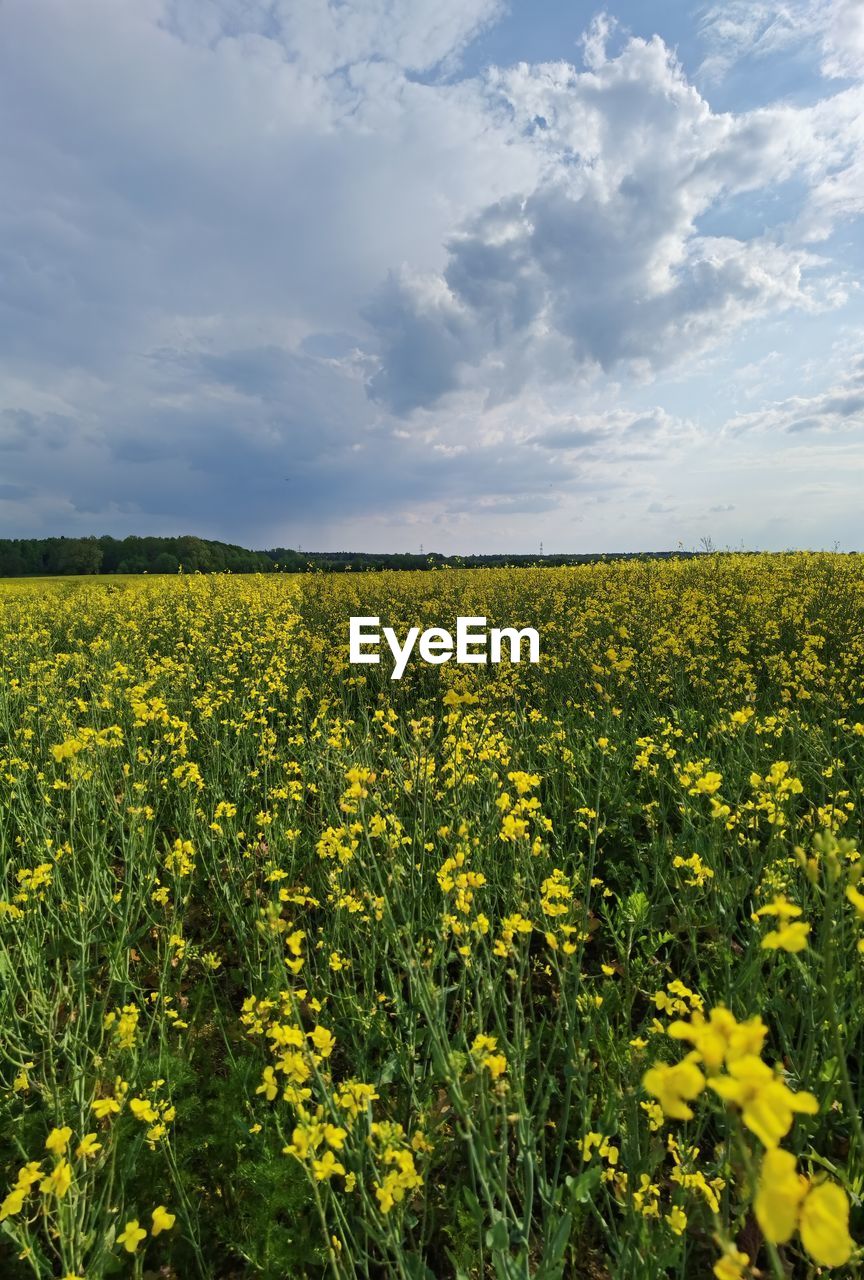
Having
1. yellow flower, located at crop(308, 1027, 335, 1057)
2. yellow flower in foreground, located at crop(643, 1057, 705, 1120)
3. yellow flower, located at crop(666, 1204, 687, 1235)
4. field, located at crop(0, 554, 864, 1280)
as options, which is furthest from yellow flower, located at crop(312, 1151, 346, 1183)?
yellow flower in foreground, located at crop(643, 1057, 705, 1120)

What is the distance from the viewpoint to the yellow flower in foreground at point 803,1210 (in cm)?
64

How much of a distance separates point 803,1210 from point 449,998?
8.92 ft

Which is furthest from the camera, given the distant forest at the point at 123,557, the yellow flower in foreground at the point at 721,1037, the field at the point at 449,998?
the distant forest at the point at 123,557

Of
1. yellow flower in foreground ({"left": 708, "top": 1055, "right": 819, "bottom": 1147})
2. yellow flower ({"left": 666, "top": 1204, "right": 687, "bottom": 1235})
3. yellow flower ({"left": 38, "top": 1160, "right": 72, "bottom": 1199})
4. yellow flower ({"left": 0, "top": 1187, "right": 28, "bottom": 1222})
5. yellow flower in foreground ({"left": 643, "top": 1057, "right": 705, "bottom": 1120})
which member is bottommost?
yellow flower ({"left": 666, "top": 1204, "right": 687, "bottom": 1235})

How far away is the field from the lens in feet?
5.29

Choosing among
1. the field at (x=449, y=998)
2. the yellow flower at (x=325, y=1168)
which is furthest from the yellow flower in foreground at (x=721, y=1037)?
the yellow flower at (x=325, y=1168)

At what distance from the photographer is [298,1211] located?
215 cm

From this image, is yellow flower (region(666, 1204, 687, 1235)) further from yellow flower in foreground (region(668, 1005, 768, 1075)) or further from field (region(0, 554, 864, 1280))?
yellow flower in foreground (region(668, 1005, 768, 1075))

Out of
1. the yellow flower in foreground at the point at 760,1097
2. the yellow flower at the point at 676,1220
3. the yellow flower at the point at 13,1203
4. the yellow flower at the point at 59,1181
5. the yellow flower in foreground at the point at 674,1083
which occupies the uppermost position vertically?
the yellow flower in foreground at the point at 760,1097

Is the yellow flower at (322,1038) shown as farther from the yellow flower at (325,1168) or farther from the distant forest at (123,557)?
the distant forest at (123,557)

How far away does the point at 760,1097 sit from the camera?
70 cm

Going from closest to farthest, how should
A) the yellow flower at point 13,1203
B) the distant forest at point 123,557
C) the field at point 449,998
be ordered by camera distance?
the yellow flower at point 13,1203, the field at point 449,998, the distant forest at point 123,557

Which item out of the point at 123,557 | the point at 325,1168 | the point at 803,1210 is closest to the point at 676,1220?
the point at 325,1168

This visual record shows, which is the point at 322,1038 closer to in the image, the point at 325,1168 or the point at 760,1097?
the point at 325,1168
